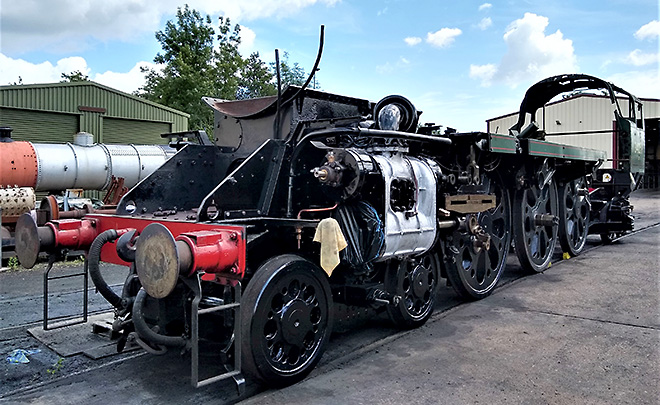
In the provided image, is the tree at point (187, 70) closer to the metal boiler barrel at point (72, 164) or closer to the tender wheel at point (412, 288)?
the metal boiler barrel at point (72, 164)

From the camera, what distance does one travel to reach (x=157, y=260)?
11.6 feet

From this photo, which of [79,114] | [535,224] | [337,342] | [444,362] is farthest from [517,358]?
[79,114]

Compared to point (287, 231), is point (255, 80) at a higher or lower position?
higher

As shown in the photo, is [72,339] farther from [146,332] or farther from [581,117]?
[581,117]

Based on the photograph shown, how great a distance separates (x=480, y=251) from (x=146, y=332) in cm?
445

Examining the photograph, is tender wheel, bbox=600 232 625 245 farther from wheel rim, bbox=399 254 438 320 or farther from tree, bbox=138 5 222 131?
tree, bbox=138 5 222 131

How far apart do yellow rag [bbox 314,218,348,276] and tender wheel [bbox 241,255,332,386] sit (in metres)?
0.15

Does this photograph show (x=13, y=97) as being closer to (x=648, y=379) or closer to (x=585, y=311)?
(x=585, y=311)

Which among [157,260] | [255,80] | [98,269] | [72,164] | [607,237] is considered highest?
[255,80]

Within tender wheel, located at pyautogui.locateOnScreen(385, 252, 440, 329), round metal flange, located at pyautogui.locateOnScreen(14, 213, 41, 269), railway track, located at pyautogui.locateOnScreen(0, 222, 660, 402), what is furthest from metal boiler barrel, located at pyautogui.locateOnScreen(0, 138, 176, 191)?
tender wheel, located at pyautogui.locateOnScreen(385, 252, 440, 329)

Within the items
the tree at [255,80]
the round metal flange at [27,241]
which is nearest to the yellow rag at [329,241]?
the round metal flange at [27,241]

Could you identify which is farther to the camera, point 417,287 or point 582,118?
point 582,118

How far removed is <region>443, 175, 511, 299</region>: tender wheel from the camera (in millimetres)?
6441

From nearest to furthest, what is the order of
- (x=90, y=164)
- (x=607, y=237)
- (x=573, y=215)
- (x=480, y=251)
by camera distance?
(x=480, y=251) → (x=573, y=215) → (x=90, y=164) → (x=607, y=237)
